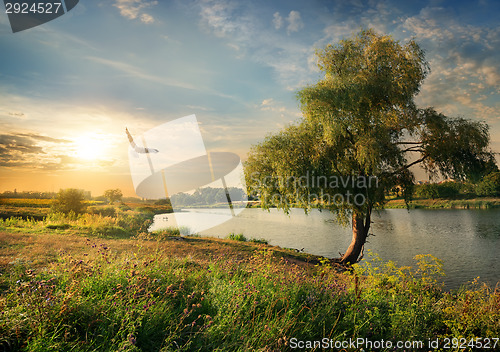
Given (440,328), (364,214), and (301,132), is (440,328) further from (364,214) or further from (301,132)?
(301,132)

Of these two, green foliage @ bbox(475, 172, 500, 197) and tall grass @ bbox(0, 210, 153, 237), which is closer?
tall grass @ bbox(0, 210, 153, 237)

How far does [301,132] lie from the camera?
14844mm

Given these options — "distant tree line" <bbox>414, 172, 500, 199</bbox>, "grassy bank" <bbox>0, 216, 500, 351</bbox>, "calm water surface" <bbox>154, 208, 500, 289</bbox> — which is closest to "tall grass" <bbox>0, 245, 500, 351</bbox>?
"grassy bank" <bbox>0, 216, 500, 351</bbox>

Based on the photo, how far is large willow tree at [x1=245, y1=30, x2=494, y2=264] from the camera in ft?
45.0

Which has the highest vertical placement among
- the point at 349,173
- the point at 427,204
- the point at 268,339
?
the point at 349,173

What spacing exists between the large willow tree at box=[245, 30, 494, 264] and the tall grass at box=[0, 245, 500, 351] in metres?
7.75

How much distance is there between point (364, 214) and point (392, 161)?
9.56 feet

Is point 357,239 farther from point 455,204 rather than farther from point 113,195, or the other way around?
point 455,204

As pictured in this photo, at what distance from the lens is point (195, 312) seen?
448cm

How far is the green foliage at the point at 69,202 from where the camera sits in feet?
62.6

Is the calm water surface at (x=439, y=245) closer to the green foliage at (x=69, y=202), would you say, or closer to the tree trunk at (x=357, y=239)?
the tree trunk at (x=357, y=239)

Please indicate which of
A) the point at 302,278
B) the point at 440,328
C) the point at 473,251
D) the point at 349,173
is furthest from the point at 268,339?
the point at 473,251

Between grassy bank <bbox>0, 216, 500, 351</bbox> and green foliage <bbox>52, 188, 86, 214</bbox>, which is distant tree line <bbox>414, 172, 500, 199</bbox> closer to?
green foliage <bbox>52, 188, 86, 214</bbox>

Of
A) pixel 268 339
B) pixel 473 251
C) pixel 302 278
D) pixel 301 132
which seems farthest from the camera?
pixel 473 251
